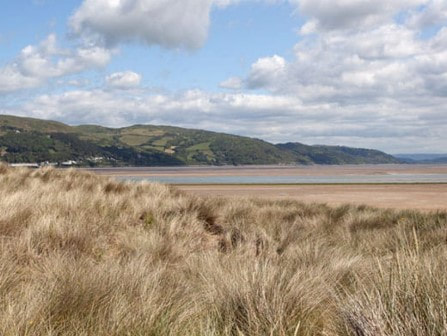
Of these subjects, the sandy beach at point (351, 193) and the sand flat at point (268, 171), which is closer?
the sandy beach at point (351, 193)

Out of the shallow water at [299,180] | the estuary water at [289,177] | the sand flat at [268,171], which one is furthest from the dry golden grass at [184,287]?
the sand flat at [268,171]

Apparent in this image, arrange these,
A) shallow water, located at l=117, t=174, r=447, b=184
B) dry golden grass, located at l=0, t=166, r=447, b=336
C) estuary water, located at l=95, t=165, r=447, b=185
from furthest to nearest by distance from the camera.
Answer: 1. estuary water, located at l=95, t=165, r=447, b=185
2. shallow water, located at l=117, t=174, r=447, b=184
3. dry golden grass, located at l=0, t=166, r=447, b=336

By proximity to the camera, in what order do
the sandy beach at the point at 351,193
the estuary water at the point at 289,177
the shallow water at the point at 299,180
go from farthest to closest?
the estuary water at the point at 289,177, the shallow water at the point at 299,180, the sandy beach at the point at 351,193

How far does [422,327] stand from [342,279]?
288 centimetres

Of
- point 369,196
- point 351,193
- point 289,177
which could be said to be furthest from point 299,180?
point 369,196

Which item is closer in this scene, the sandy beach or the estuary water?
the sandy beach

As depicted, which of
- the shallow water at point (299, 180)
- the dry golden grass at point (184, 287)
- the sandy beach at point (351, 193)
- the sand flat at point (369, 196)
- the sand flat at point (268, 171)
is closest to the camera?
the dry golden grass at point (184, 287)

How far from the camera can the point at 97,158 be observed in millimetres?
190250

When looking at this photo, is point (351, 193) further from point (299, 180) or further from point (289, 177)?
point (289, 177)

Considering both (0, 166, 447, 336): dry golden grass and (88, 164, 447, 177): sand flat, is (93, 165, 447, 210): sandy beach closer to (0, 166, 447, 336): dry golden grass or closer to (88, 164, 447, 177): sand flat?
(0, 166, 447, 336): dry golden grass

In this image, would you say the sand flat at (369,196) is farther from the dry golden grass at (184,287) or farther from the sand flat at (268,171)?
the sand flat at (268,171)

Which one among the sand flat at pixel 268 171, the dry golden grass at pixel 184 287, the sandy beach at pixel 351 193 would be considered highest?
the dry golden grass at pixel 184 287

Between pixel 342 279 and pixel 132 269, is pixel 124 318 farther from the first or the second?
pixel 342 279

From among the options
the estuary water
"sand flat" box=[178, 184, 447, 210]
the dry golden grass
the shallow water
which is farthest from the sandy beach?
the dry golden grass
